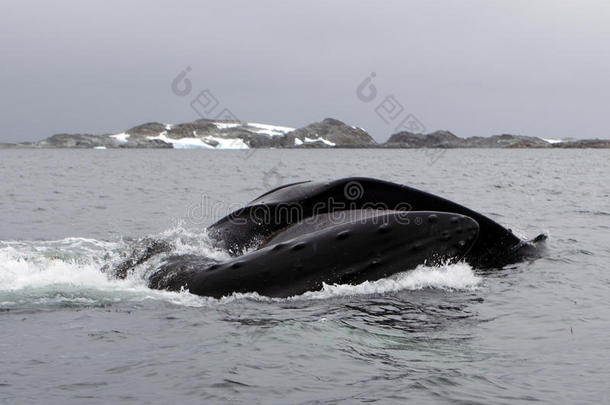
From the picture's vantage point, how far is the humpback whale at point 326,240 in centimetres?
846

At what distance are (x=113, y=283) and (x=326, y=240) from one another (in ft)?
9.98

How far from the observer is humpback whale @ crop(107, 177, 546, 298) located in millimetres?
8461

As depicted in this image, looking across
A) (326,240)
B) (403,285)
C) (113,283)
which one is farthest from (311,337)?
(113,283)

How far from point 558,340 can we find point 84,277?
5939 millimetres

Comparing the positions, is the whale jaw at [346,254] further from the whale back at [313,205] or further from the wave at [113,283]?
the whale back at [313,205]

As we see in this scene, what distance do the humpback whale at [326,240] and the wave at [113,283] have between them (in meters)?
0.14

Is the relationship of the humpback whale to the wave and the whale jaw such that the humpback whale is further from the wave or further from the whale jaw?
the wave

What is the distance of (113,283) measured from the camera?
32.1ft

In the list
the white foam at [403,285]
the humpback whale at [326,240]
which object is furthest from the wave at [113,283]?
the humpback whale at [326,240]

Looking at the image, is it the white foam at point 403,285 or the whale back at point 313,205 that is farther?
the whale back at point 313,205

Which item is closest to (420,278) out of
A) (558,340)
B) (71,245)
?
(558,340)

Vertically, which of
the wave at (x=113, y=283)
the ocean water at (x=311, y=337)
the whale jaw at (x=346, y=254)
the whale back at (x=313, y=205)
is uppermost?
the whale back at (x=313, y=205)

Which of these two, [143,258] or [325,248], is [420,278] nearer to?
[325,248]

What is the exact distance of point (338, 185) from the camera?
916cm
